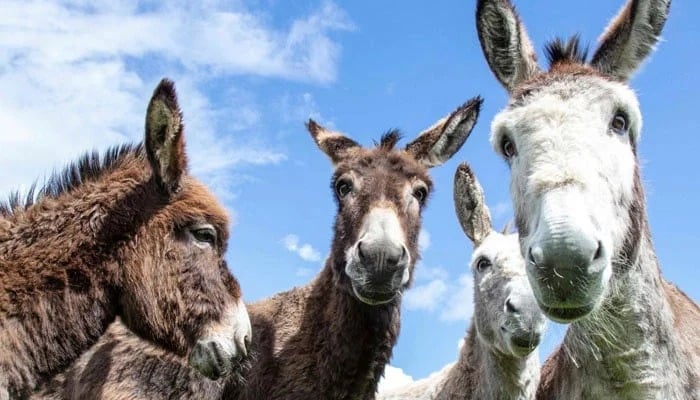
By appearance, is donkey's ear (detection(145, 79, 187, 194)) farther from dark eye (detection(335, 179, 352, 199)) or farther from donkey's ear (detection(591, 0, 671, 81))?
donkey's ear (detection(591, 0, 671, 81))

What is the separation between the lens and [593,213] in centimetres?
430

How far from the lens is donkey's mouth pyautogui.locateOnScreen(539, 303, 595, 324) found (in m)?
4.36

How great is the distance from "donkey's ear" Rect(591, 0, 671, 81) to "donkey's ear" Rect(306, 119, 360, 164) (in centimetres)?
468

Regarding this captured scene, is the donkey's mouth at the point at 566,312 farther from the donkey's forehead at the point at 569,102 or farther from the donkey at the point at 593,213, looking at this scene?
the donkey's forehead at the point at 569,102

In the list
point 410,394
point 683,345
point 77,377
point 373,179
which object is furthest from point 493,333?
point 77,377

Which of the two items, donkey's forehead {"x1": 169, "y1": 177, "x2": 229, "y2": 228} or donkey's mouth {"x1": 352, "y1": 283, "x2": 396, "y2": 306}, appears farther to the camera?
donkey's mouth {"x1": 352, "y1": 283, "x2": 396, "y2": 306}

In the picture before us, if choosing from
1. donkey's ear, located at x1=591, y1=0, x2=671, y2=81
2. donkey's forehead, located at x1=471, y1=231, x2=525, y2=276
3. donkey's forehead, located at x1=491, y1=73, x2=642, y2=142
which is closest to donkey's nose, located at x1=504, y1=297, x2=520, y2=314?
donkey's forehead, located at x1=471, y1=231, x2=525, y2=276

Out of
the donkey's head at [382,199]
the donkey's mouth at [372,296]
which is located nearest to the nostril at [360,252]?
the donkey's head at [382,199]

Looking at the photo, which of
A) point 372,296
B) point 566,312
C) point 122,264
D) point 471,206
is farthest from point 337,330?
point 566,312

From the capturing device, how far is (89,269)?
21.7 feet

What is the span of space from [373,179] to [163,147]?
277cm

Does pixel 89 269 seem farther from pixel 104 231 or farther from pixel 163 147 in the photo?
pixel 163 147

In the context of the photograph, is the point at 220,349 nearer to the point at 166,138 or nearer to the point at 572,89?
the point at 166,138

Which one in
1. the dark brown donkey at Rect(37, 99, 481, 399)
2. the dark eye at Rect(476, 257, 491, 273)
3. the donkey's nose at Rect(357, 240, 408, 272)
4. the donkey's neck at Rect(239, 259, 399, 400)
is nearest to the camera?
the donkey's nose at Rect(357, 240, 408, 272)
